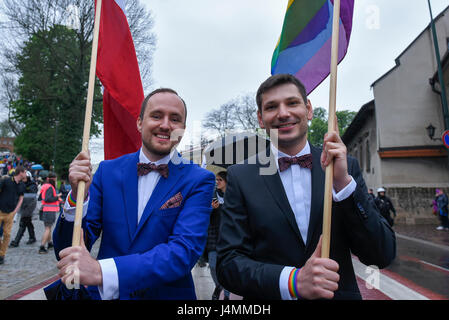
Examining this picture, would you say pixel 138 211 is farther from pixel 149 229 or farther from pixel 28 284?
pixel 28 284

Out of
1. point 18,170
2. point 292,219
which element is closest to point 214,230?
point 292,219

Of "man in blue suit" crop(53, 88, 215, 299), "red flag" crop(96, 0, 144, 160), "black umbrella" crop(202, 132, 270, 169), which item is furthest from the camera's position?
"black umbrella" crop(202, 132, 270, 169)

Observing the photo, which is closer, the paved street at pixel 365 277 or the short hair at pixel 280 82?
the short hair at pixel 280 82

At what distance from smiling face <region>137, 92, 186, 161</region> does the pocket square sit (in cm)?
33

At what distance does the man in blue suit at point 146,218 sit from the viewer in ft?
5.81

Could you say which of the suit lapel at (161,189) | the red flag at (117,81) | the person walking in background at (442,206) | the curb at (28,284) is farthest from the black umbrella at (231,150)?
the person walking in background at (442,206)

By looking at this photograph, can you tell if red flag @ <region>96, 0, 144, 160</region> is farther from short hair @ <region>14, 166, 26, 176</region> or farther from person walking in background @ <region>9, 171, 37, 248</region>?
person walking in background @ <region>9, 171, 37, 248</region>

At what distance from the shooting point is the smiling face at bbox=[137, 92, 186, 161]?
2.27 metres

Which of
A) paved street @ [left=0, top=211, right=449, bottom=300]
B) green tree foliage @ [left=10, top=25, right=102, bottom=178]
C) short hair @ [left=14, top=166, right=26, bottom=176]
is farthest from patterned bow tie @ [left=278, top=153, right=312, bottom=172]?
green tree foliage @ [left=10, top=25, right=102, bottom=178]

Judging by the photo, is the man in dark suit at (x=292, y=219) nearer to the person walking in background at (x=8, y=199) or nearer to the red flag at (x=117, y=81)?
the red flag at (x=117, y=81)

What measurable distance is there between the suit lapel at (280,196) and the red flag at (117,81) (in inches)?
67.2

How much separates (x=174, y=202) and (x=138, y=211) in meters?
0.24
